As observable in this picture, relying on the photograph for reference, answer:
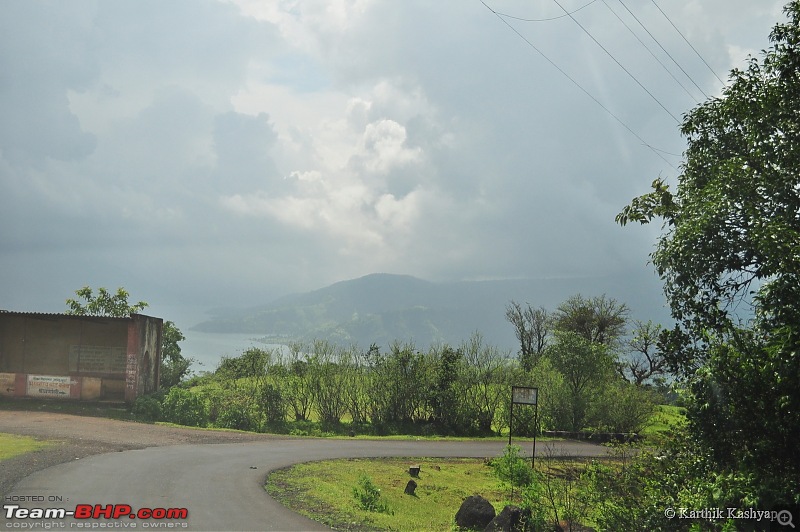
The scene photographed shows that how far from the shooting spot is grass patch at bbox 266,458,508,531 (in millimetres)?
14078

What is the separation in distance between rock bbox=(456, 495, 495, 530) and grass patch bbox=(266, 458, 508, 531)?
519 millimetres

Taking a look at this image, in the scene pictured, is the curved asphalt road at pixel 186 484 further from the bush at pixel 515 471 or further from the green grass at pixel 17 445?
the green grass at pixel 17 445

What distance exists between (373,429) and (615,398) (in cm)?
1396

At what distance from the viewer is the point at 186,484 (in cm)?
1553

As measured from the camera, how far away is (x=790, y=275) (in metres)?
8.27

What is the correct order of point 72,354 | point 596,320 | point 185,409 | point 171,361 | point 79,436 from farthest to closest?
point 596,320
point 171,361
point 72,354
point 185,409
point 79,436

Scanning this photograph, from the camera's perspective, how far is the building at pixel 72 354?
1201 inches

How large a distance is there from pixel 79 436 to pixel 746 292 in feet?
70.7

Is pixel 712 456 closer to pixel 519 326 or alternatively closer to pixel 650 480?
pixel 650 480

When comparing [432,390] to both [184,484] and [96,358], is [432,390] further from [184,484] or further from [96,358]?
[184,484]

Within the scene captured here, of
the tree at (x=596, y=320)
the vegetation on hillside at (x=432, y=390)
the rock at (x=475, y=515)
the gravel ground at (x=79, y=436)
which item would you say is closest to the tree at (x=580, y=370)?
the vegetation on hillside at (x=432, y=390)

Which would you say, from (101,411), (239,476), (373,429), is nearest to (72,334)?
(101,411)

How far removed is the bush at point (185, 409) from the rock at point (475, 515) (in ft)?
62.7

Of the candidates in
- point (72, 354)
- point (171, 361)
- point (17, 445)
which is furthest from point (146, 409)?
point (171, 361)
